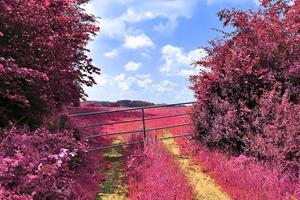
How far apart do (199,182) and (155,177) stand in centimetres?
151

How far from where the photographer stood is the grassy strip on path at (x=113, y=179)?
11367 mm

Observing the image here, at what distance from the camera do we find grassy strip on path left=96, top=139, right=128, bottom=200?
448 inches

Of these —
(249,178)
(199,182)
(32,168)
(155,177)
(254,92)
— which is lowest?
(199,182)

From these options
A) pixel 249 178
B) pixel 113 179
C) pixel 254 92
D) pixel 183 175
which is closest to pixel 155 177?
pixel 183 175

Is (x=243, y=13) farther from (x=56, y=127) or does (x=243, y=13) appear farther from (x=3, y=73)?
(x=3, y=73)

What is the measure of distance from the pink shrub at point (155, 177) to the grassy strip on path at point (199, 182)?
34 cm

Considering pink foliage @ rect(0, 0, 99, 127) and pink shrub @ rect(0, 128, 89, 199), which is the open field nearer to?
pink shrub @ rect(0, 128, 89, 199)

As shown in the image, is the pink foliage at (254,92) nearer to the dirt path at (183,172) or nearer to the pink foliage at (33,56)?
the dirt path at (183,172)

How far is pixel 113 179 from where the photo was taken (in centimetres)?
1284

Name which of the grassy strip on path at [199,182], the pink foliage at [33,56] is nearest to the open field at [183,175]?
the grassy strip on path at [199,182]

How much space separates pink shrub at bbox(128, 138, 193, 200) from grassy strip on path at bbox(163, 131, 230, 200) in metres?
0.34

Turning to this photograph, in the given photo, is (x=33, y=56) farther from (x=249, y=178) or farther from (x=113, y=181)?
(x=249, y=178)

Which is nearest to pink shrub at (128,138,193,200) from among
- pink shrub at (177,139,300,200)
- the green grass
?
the green grass

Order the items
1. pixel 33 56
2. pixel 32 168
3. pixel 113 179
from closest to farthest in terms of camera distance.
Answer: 1. pixel 32 168
2. pixel 33 56
3. pixel 113 179
